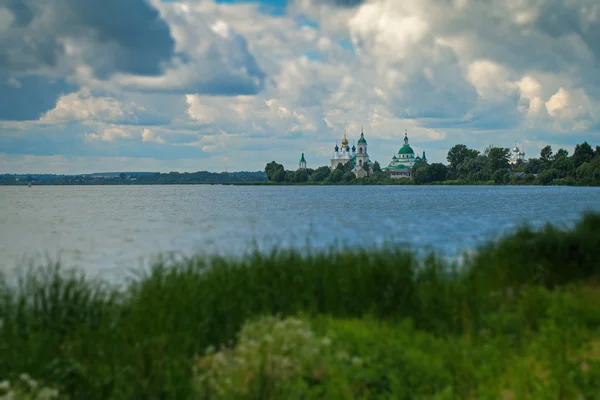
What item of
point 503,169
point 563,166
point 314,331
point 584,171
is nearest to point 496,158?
point 503,169

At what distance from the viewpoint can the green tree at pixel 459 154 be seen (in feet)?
598

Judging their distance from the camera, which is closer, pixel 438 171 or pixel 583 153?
pixel 583 153

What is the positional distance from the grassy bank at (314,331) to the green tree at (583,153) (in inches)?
5453

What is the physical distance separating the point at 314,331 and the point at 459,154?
180715mm

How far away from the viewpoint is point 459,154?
183m

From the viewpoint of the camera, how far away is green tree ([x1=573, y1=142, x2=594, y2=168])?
138500 millimetres

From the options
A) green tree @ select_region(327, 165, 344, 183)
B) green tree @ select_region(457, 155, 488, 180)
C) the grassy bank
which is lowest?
green tree @ select_region(327, 165, 344, 183)

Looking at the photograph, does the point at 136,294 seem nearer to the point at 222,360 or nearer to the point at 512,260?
the point at 222,360

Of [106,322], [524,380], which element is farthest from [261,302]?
[524,380]

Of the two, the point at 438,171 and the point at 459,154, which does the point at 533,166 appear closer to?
the point at 459,154

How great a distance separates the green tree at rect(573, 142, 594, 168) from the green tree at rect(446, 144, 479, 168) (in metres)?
42.0

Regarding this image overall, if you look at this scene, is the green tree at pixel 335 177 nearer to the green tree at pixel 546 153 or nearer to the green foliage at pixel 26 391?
the green tree at pixel 546 153

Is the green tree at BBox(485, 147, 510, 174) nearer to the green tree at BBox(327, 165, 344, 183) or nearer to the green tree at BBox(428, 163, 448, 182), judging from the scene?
the green tree at BBox(428, 163, 448, 182)

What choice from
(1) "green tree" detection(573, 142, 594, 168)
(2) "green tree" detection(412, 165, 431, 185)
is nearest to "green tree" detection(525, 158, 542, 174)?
(2) "green tree" detection(412, 165, 431, 185)
